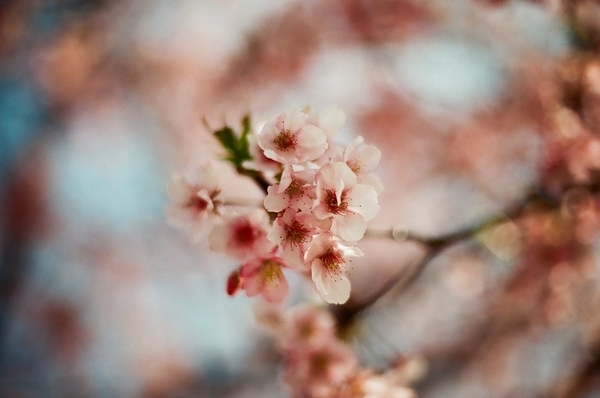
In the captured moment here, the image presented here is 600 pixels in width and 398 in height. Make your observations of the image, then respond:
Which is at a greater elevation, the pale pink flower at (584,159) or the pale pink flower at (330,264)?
Result: the pale pink flower at (584,159)

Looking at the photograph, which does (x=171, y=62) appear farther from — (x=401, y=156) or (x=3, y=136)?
(x=401, y=156)

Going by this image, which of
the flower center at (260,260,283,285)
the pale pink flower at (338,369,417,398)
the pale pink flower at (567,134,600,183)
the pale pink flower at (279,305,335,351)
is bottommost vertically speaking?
the pale pink flower at (338,369,417,398)

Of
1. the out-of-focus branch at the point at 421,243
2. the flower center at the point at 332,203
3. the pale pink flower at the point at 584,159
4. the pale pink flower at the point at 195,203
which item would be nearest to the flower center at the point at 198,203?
the pale pink flower at the point at 195,203

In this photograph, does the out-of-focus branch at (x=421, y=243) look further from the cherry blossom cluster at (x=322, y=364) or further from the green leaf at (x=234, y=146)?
the green leaf at (x=234, y=146)

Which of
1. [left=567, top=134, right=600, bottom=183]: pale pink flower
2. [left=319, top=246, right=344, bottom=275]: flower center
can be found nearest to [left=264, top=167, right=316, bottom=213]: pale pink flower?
[left=319, top=246, right=344, bottom=275]: flower center

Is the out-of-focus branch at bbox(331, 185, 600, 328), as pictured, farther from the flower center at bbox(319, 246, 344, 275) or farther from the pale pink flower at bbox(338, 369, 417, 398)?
the flower center at bbox(319, 246, 344, 275)

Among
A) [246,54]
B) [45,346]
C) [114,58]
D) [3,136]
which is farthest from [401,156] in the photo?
[45,346]
